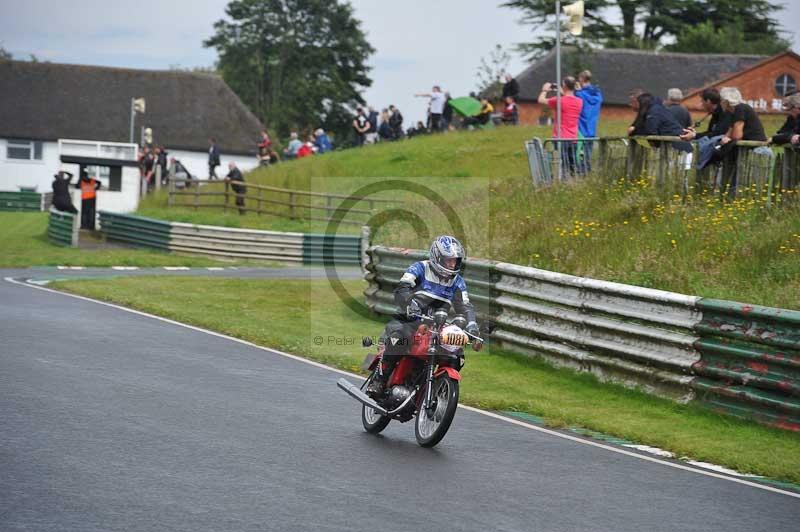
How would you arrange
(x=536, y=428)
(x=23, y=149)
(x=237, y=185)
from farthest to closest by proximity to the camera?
(x=23, y=149) < (x=237, y=185) < (x=536, y=428)

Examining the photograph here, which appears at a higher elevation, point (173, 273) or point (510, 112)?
point (510, 112)

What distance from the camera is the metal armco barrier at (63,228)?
3434 cm

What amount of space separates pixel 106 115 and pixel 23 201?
19669mm

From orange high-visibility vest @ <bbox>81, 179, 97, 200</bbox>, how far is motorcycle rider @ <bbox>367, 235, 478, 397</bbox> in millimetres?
28500

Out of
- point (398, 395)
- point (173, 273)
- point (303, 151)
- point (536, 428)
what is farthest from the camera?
point (303, 151)

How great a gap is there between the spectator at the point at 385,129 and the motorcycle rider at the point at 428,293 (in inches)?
1621

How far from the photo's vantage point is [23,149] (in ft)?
245

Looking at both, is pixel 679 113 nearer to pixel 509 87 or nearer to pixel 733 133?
pixel 733 133

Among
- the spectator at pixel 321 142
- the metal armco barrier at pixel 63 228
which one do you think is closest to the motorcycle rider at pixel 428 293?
the metal armco barrier at pixel 63 228

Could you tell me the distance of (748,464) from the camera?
9828mm

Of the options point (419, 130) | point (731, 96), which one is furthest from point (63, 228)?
point (731, 96)

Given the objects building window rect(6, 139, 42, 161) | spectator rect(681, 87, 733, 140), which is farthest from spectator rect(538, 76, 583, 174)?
building window rect(6, 139, 42, 161)

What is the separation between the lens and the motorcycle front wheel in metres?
9.59

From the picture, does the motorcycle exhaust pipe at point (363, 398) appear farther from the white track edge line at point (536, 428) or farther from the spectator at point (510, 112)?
the spectator at point (510, 112)
